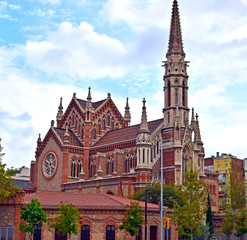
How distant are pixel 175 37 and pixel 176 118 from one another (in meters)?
16.5

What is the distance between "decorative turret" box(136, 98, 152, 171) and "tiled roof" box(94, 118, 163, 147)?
4575 millimetres

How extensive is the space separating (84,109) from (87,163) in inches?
476

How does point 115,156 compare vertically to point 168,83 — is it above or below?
below

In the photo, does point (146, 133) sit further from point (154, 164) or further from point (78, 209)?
point (78, 209)

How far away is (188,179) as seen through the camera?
160 feet

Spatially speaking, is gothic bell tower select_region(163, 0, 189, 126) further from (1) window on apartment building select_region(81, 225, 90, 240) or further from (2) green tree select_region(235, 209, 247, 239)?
(1) window on apartment building select_region(81, 225, 90, 240)

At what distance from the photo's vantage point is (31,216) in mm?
45812

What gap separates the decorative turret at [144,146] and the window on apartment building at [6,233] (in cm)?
3002

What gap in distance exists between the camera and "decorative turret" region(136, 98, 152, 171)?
7462cm

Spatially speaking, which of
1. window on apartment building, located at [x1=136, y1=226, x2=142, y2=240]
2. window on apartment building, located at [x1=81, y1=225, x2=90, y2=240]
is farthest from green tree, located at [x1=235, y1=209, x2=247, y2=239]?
window on apartment building, located at [x1=81, y1=225, x2=90, y2=240]

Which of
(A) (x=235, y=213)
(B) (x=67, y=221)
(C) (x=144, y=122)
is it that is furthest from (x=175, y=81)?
(B) (x=67, y=221)

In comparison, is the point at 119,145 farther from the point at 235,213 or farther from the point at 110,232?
the point at 110,232

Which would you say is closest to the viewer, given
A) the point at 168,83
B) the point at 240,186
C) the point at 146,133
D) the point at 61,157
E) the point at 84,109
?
the point at 240,186

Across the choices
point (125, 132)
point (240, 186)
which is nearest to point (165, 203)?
point (240, 186)
